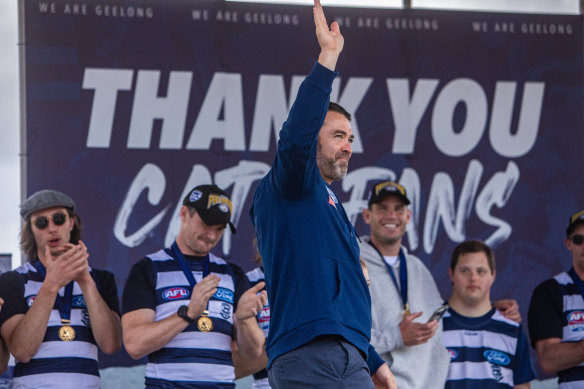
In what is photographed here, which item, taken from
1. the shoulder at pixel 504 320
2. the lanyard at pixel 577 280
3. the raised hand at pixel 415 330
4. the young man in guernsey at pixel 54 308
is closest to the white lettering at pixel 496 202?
the lanyard at pixel 577 280

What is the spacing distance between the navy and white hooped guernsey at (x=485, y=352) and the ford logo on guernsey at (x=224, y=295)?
109cm

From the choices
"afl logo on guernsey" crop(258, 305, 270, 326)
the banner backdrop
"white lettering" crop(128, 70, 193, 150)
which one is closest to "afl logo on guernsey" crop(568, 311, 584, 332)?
the banner backdrop

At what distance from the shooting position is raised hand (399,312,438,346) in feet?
12.2

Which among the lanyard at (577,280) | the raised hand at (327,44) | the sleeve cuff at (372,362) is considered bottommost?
the sleeve cuff at (372,362)

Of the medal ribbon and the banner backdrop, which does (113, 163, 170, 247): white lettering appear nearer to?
the banner backdrop

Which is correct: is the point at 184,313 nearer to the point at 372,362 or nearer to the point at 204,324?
the point at 204,324

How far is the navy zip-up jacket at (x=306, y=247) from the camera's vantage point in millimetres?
2168

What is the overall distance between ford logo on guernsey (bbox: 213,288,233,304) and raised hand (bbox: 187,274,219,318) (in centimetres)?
21

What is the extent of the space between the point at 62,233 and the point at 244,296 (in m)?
0.89

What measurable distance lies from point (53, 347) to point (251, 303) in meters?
0.86

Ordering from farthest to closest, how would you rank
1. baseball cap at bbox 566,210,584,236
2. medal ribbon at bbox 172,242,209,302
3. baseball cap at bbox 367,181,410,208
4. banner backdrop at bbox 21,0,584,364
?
banner backdrop at bbox 21,0,584,364 < baseball cap at bbox 566,210,584,236 < baseball cap at bbox 367,181,410,208 < medal ribbon at bbox 172,242,209,302

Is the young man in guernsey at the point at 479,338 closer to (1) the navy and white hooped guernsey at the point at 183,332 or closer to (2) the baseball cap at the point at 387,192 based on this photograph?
(2) the baseball cap at the point at 387,192

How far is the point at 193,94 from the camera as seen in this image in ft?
15.5

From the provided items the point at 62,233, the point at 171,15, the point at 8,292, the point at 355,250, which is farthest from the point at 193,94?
the point at 355,250
